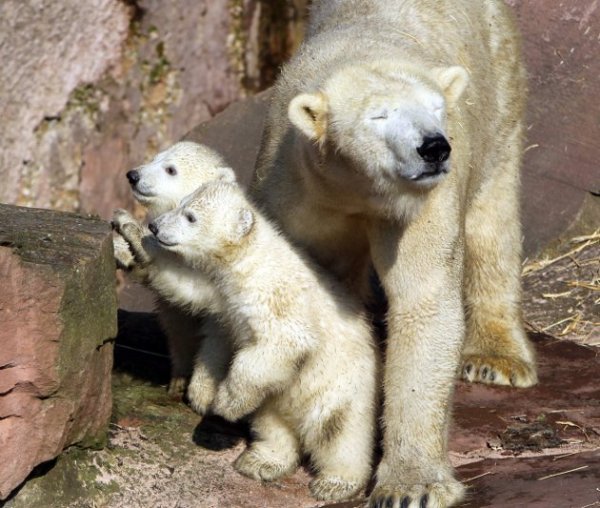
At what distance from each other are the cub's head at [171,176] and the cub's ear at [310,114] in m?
0.61

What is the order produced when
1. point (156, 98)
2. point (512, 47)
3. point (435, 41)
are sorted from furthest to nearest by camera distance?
point (156, 98)
point (512, 47)
point (435, 41)

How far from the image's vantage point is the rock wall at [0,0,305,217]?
8312mm

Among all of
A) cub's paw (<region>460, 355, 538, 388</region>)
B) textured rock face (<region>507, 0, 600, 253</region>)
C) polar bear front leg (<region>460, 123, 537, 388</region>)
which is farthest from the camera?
textured rock face (<region>507, 0, 600, 253</region>)

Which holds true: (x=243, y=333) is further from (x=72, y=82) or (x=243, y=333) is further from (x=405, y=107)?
(x=72, y=82)

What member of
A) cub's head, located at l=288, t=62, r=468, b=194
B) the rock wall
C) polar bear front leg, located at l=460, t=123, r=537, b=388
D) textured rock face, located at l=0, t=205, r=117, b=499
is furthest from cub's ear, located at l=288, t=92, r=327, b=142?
the rock wall

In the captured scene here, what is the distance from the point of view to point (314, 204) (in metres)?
5.04

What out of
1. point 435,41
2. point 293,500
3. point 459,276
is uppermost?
point 435,41

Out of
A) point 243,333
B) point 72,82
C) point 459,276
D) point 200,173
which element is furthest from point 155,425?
point 72,82

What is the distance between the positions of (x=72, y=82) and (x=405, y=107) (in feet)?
15.0

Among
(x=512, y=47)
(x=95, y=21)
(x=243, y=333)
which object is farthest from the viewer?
(x=95, y=21)

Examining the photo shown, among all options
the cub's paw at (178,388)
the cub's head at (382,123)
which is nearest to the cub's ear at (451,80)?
the cub's head at (382,123)

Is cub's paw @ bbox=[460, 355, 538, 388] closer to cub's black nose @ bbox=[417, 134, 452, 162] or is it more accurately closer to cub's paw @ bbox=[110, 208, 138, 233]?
cub's paw @ bbox=[110, 208, 138, 233]

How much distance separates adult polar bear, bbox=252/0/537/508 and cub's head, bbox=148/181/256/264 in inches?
12.8

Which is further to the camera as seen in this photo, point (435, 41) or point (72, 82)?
point (72, 82)
